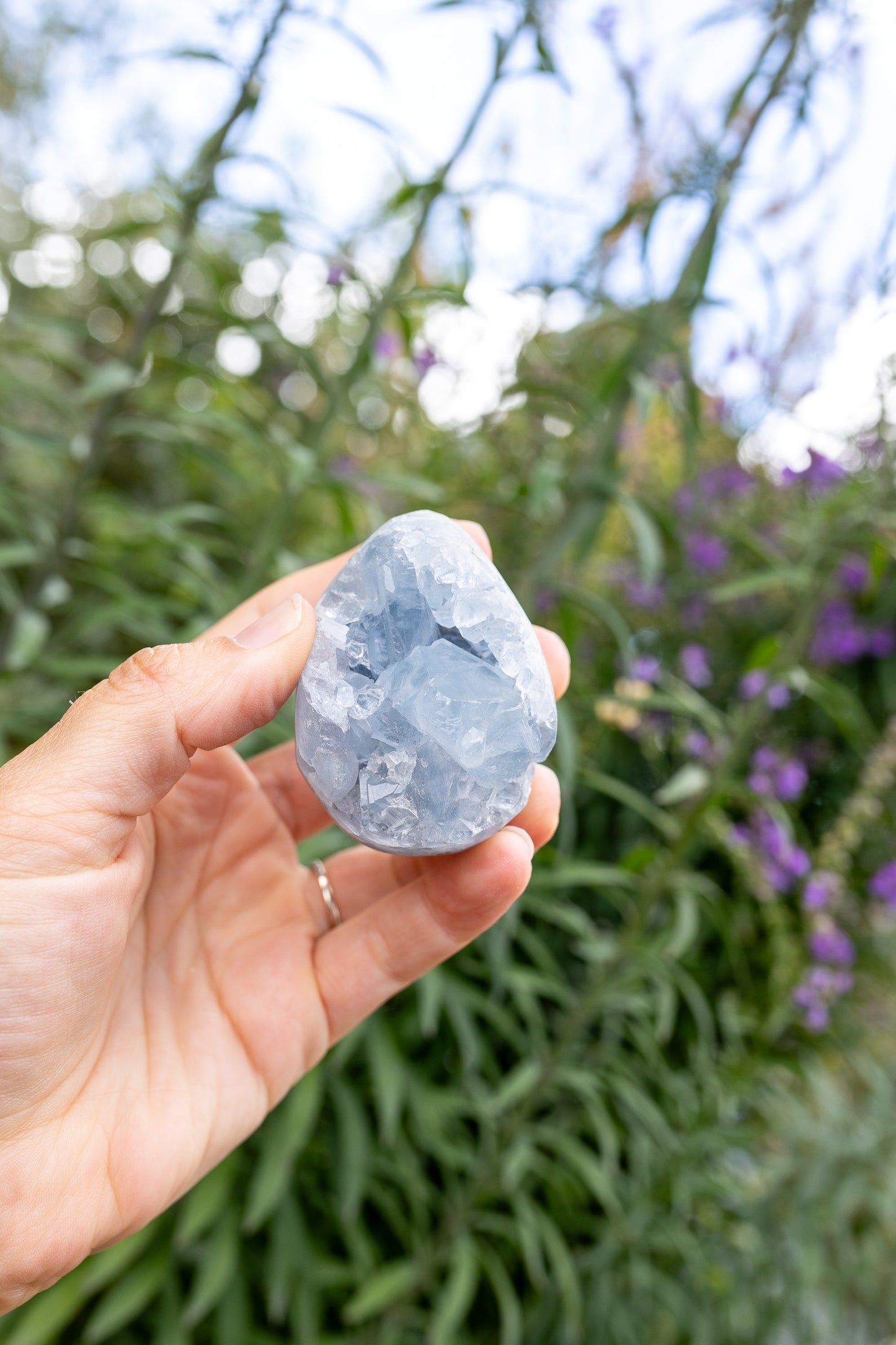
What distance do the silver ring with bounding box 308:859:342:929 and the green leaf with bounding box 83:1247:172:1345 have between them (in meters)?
0.73

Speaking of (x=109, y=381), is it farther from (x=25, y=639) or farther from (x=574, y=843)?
(x=574, y=843)

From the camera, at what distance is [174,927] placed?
912 mm

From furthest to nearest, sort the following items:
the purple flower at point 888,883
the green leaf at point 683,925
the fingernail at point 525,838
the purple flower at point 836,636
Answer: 1. the purple flower at point 836,636
2. the purple flower at point 888,883
3. the green leaf at point 683,925
4. the fingernail at point 525,838

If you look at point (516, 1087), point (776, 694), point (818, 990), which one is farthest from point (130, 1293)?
point (776, 694)

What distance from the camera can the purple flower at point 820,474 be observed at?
5.01ft

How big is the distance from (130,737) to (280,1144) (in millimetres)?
813

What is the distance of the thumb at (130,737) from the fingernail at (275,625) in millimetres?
12

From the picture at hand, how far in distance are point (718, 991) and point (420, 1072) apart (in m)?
0.80

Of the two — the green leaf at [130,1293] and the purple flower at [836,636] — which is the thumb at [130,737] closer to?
the green leaf at [130,1293]

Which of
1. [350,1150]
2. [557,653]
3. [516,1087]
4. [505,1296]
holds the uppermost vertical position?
[557,653]

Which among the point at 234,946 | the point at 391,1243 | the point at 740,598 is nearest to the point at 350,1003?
the point at 234,946

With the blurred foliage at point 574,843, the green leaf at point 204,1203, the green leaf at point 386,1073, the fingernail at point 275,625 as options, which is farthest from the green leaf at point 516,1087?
the fingernail at point 275,625

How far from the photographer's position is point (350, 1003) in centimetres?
95

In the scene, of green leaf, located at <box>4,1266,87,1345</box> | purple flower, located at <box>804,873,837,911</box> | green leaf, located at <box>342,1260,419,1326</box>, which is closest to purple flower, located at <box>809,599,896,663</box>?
purple flower, located at <box>804,873,837,911</box>
